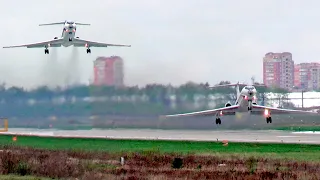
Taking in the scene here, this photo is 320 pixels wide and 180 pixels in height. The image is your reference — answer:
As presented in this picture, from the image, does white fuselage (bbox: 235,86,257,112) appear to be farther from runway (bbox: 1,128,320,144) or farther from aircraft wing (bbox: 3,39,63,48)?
aircraft wing (bbox: 3,39,63,48)

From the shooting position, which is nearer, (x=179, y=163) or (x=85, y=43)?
(x=179, y=163)

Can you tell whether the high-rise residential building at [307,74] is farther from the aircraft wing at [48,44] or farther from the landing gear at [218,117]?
the aircraft wing at [48,44]

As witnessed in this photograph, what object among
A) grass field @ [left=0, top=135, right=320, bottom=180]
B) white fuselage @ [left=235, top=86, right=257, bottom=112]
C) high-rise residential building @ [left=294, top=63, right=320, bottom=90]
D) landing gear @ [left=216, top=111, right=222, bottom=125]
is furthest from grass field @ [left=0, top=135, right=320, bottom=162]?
high-rise residential building @ [left=294, top=63, right=320, bottom=90]

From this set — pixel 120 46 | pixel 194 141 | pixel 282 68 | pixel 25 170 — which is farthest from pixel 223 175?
pixel 282 68

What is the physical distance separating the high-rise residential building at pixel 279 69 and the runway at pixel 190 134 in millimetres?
58890

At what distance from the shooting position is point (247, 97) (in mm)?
74125

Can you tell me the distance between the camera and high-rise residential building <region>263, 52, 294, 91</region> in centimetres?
13586

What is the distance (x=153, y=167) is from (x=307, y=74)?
375 ft

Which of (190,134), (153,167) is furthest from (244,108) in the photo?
(153,167)

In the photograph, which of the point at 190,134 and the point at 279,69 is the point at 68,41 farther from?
the point at 279,69

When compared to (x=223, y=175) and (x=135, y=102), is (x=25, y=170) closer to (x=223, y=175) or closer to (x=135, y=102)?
(x=223, y=175)

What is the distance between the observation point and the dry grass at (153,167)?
34750 millimetres

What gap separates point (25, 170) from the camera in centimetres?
3628

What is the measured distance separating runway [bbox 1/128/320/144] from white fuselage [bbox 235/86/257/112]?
2.89 meters
